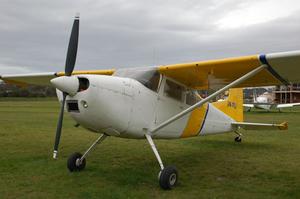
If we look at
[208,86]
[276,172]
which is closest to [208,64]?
[208,86]

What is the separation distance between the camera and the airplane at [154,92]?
5.64m

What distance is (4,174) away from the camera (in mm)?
6961

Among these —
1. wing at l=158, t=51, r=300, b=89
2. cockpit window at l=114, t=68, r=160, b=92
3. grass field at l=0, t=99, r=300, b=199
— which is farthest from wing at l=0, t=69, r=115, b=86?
wing at l=158, t=51, r=300, b=89

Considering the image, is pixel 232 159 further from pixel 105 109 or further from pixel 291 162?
pixel 105 109

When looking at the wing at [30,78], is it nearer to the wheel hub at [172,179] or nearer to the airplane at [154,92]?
the airplane at [154,92]

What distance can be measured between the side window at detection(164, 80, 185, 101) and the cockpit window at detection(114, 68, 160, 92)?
380mm

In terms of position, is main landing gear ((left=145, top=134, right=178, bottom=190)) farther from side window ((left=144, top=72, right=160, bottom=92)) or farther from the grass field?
side window ((left=144, top=72, right=160, bottom=92))

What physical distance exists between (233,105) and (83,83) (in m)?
6.24

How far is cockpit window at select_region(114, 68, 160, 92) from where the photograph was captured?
6730mm

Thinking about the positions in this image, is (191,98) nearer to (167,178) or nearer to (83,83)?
(167,178)

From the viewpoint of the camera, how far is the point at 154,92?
6.88 meters

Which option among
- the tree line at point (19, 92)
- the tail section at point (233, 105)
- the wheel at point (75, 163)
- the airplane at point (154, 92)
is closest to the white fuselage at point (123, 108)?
the airplane at point (154, 92)

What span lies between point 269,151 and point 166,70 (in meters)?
5.08

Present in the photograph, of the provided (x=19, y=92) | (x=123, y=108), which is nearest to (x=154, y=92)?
(x=123, y=108)
